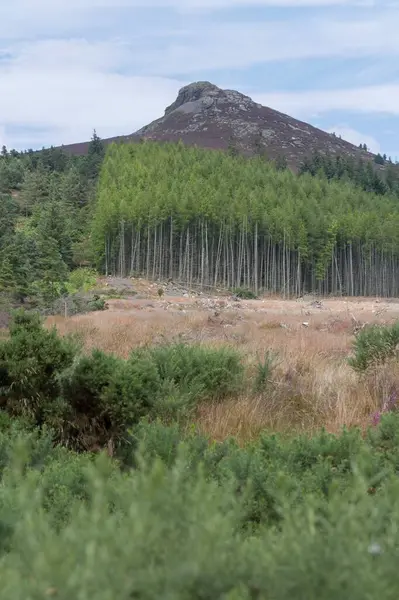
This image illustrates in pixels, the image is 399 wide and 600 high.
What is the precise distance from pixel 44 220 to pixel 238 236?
19515 millimetres

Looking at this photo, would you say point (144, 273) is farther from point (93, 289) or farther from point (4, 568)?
point (4, 568)

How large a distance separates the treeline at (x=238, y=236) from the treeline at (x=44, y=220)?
12.1 feet

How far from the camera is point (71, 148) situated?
15150 cm

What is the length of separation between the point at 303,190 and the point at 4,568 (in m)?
73.2

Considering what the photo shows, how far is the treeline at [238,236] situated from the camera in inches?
→ 2424

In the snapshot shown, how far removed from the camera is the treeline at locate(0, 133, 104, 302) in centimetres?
3881

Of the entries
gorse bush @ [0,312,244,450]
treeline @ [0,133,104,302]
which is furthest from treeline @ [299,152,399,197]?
gorse bush @ [0,312,244,450]

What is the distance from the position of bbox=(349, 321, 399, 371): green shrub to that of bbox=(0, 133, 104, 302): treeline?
29.4 meters

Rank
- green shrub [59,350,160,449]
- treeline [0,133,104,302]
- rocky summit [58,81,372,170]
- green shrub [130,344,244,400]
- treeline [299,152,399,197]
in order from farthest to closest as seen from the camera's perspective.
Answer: rocky summit [58,81,372,170] < treeline [299,152,399,197] < treeline [0,133,104,302] < green shrub [130,344,244,400] < green shrub [59,350,160,449]

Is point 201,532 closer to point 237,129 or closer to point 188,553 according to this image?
point 188,553

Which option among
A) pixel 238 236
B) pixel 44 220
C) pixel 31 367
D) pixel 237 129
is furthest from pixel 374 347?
pixel 237 129

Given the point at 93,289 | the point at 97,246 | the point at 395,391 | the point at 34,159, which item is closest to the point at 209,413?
the point at 395,391

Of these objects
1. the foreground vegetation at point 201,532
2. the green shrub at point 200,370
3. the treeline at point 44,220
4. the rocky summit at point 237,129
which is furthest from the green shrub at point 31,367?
the rocky summit at point 237,129

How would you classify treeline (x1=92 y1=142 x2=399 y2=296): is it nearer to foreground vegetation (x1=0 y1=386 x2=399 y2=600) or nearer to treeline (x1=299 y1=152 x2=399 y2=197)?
treeline (x1=299 y1=152 x2=399 y2=197)
